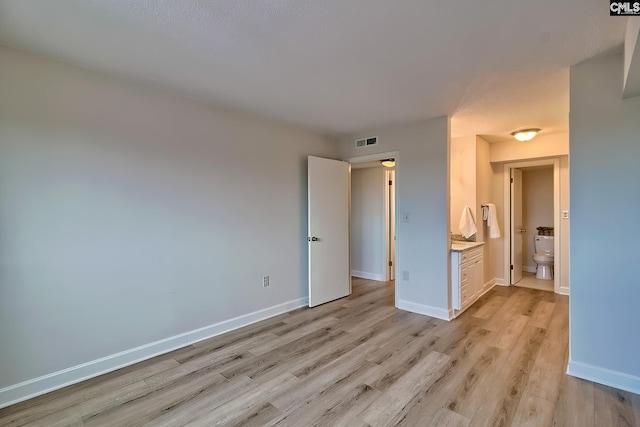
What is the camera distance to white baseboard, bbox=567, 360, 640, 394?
2.14 meters

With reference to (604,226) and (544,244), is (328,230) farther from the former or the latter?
(544,244)

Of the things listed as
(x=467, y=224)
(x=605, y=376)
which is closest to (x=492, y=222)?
(x=467, y=224)

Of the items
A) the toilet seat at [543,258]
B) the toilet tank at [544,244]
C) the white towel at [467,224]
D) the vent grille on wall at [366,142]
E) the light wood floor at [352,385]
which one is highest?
the vent grille on wall at [366,142]

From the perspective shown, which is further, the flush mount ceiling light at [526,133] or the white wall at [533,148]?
the white wall at [533,148]

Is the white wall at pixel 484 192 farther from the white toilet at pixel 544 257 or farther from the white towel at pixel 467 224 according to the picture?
the white toilet at pixel 544 257

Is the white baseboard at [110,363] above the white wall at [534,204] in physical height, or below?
below

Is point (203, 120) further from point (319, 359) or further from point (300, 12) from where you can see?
point (319, 359)

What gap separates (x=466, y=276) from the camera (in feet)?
12.8

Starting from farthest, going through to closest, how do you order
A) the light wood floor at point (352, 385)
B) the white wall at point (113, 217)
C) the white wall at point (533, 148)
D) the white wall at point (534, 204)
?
the white wall at point (534, 204)
the white wall at point (533, 148)
the white wall at point (113, 217)
the light wood floor at point (352, 385)

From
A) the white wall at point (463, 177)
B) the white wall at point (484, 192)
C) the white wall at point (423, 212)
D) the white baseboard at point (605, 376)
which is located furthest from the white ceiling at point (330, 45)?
the white baseboard at point (605, 376)

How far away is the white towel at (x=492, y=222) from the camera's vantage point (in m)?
4.79

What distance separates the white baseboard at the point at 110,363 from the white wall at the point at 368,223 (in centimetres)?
274

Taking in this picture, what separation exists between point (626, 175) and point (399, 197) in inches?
83.9

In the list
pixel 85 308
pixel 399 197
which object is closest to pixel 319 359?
pixel 85 308
